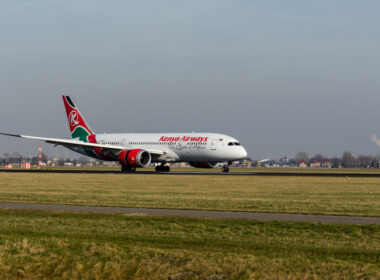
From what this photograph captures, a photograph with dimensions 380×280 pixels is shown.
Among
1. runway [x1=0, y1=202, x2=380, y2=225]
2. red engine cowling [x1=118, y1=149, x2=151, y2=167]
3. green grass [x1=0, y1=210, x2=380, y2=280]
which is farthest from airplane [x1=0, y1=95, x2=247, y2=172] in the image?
green grass [x1=0, y1=210, x2=380, y2=280]

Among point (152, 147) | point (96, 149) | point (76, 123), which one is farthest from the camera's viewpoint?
point (76, 123)

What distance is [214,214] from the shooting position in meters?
25.2

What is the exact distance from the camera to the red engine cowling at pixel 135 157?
73000 millimetres

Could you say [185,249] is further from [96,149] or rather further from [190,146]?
[96,149]

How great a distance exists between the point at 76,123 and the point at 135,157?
15.2 m

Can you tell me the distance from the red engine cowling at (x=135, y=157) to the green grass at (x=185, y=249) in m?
49.9

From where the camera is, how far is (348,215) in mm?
24891

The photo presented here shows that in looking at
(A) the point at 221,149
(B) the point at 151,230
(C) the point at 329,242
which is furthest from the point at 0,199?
(A) the point at 221,149

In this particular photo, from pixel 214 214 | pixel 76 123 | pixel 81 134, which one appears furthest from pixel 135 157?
pixel 214 214

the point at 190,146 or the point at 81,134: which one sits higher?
the point at 81,134

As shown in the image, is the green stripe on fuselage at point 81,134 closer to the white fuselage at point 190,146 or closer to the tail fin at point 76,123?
the tail fin at point 76,123

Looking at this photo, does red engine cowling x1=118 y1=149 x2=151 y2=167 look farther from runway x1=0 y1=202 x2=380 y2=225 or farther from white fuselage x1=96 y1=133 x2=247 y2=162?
runway x1=0 y1=202 x2=380 y2=225

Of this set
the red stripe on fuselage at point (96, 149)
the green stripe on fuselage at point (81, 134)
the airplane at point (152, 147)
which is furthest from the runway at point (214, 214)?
the green stripe on fuselage at point (81, 134)

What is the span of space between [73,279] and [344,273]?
6.53 meters
